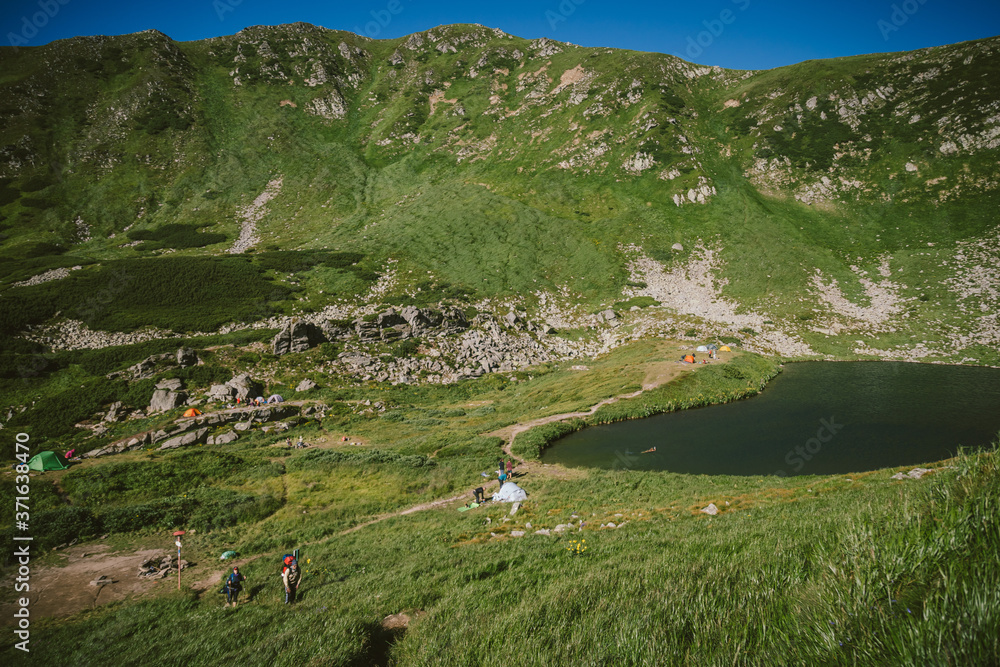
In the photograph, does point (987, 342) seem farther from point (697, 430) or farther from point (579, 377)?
point (579, 377)

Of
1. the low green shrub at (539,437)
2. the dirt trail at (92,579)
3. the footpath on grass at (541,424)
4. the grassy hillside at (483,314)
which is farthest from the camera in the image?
the low green shrub at (539,437)

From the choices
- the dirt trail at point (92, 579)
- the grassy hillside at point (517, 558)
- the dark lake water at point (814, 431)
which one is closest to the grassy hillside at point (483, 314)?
the grassy hillside at point (517, 558)

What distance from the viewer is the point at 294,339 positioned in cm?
5675


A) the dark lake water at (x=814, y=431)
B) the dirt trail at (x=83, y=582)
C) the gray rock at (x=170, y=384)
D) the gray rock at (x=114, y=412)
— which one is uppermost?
the gray rock at (x=170, y=384)

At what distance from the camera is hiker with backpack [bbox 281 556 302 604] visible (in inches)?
586

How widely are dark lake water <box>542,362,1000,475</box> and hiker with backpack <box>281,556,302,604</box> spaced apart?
23534 mm

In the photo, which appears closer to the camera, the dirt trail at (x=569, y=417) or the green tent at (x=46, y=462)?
the green tent at (x=46, y=462)

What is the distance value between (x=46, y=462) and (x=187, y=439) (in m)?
9.09

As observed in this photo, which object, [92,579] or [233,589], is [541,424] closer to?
[233,589]

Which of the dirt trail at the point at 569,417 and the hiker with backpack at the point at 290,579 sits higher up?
the hiker with backpack at the point at 290,579

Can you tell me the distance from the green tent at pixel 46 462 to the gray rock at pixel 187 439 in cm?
665

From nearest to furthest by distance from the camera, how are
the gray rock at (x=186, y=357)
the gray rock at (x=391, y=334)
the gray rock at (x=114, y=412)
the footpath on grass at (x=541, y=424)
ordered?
the footpath on grass at (x=541, y=424), the gray rock at (x=114, y=412), the gray rock at (x=186, y=357), the gray rock at (x=391, y=334)

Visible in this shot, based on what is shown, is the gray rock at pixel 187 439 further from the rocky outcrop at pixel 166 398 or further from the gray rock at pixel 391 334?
the gray rock at pixel 391 334

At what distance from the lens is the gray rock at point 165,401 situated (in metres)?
44.2
